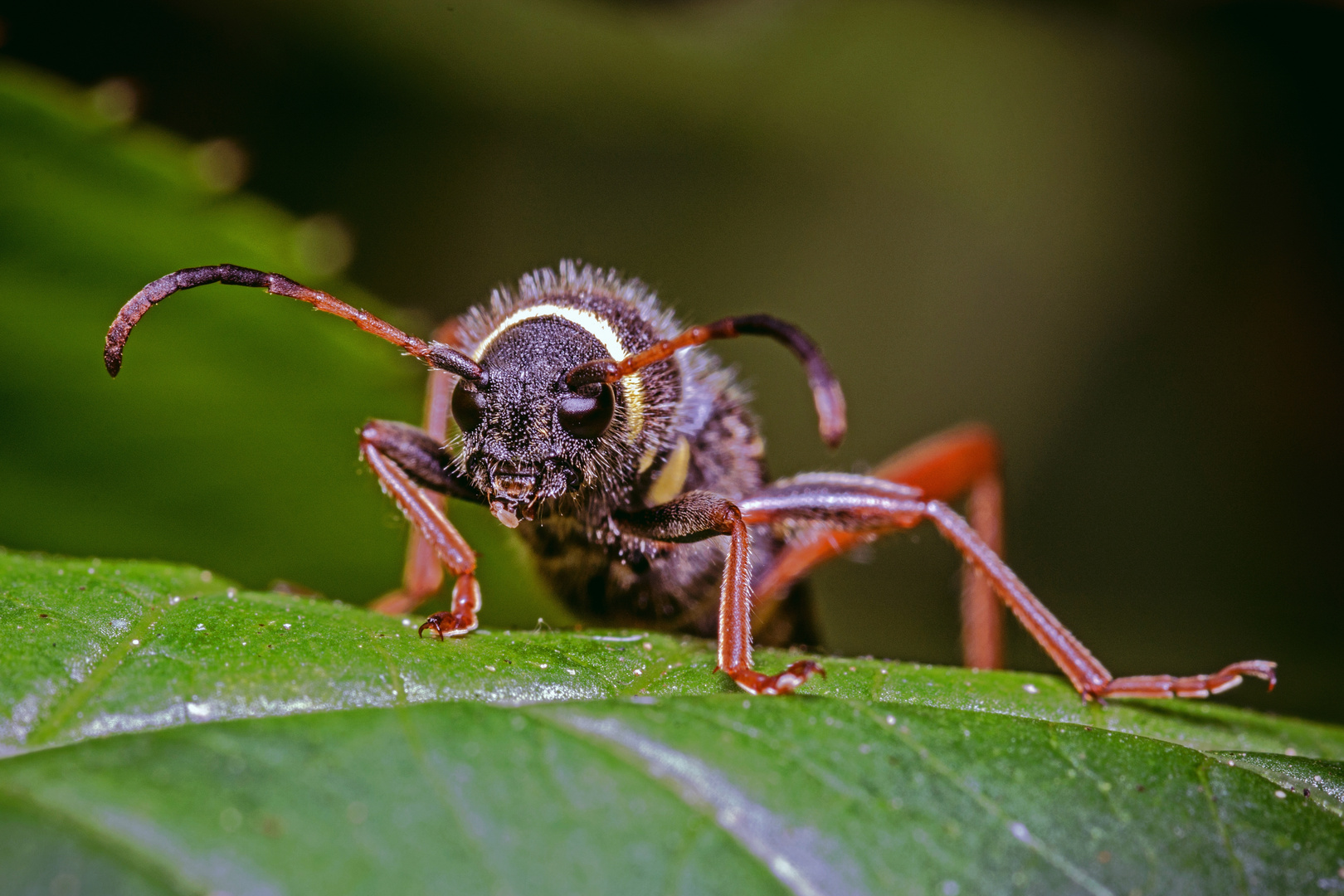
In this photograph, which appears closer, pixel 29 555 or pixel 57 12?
pixel 29 555

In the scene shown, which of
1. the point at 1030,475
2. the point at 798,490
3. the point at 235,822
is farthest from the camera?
the point at 1030,475

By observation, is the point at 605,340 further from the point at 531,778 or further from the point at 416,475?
the point at 531,778

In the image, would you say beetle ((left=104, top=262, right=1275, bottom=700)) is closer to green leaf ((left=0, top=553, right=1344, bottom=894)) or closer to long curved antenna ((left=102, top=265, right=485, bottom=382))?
long curved antenna ((left=102, top=265, right=485, bottom=382))

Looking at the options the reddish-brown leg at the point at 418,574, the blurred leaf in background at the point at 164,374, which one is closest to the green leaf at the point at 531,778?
the blurred leaf in background at the point at 164,374

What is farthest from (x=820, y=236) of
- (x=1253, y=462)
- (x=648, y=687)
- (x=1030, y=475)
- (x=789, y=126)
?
(x=648, y=687)

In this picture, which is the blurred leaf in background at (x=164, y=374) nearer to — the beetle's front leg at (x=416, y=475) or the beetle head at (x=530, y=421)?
the beetle's front leg at (x=416, y=475)

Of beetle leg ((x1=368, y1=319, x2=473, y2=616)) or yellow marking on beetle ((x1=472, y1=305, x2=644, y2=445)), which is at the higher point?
yellow marking on beetle ((x1=472, y1=305, x2=644, y2=445))

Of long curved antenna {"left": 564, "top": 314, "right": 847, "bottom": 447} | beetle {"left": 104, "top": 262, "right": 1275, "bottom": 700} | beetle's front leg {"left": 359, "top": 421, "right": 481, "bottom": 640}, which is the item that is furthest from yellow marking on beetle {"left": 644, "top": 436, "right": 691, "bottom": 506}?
beetle's front leg {"left": 359, "top": 421, "right": 481, "bottom": 640}

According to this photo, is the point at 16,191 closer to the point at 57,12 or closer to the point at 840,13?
the point at 57,12
